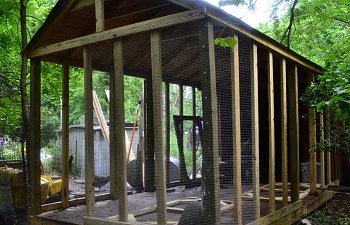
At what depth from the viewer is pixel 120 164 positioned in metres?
4.38

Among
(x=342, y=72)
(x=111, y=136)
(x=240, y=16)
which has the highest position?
(x=240, y=16)

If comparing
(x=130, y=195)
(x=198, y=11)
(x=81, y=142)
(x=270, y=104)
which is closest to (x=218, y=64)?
(x=270, y=104)

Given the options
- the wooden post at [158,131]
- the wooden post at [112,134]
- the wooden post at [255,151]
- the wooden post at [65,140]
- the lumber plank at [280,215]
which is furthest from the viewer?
the wooden post at [65,140]

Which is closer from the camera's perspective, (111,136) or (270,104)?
(270,104)

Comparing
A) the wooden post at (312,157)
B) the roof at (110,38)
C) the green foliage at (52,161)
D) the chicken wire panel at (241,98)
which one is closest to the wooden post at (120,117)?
the roof at (110,38)

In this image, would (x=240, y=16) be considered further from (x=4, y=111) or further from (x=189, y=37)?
(x=4, y=111)

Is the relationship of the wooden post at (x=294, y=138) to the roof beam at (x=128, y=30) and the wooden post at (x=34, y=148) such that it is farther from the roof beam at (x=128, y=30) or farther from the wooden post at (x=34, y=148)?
the wooden post at (x=34, y=148)

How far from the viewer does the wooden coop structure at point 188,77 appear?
372cm

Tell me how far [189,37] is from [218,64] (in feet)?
1.75

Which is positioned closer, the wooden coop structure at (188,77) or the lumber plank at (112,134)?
the wooden coop structure at (188,77)

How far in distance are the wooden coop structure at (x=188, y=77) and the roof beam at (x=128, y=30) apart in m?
0.01

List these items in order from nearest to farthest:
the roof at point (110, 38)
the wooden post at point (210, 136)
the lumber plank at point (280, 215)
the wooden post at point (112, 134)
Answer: the wooden post at point (210, 136)
the lumber plank at point (280, 215)
the roof at point (110, 38)
the wooden post at point (112, 134)

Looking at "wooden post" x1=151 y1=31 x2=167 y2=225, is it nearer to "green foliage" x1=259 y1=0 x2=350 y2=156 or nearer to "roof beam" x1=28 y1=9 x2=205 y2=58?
"roof beam" x1=28 y1=9 x2=205 y2=58

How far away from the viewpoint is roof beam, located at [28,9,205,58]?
12.4 ft
